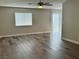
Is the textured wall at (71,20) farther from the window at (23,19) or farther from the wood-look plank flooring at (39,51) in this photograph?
the window at (23,19)

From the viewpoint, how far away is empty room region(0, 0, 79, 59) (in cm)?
559

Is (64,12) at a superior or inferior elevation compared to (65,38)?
superior

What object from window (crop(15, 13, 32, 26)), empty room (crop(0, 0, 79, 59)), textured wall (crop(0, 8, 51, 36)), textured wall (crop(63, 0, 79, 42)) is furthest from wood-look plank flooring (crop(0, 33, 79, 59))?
window (crop(15, 13, 32, 26))

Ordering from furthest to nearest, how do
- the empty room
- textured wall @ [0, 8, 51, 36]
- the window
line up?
the window → textured wall @ [0, 8, 51, 36] → the empty room

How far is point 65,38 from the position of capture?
6.56 m

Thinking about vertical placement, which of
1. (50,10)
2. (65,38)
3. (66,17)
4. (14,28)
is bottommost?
(65,38)

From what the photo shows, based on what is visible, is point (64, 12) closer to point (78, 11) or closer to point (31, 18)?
point (78, 11)

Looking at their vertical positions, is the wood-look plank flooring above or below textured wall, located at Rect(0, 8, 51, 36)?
below

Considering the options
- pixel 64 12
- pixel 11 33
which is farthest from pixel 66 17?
pixel 11 33

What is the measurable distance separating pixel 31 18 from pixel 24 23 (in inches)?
27.0

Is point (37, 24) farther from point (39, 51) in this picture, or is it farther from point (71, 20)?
point (39, 51)

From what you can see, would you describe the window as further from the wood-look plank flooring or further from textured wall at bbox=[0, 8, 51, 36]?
the wood-look plank flooring

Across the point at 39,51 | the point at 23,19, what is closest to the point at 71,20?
the point at 39,51

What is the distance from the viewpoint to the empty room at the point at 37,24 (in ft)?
18.3
